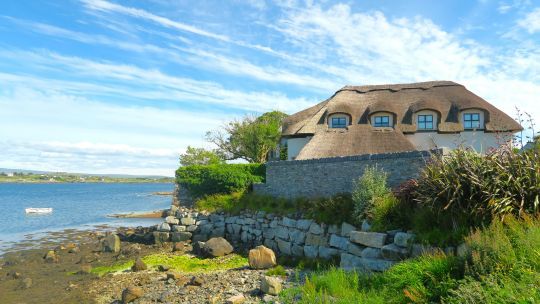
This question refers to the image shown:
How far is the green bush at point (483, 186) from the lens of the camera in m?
9.36

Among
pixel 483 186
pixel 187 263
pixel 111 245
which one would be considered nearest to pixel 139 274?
pixel 187 263

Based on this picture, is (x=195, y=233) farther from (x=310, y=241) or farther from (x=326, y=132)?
(x=326, y=132)

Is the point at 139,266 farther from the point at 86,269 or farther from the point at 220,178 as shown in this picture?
the point at 220,178

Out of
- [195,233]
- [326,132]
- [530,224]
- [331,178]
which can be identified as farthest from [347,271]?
[326,132]

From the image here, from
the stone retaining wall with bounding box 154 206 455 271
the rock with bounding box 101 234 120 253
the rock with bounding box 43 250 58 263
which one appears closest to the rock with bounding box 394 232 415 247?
the stone retaining wall with bounding box 154 206 455 271

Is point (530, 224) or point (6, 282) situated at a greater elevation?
point (530, 224)

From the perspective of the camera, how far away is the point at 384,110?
27500 mm

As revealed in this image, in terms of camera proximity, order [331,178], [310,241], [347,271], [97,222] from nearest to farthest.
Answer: [347,271] < [310,241] < [331,178] < [97,222]

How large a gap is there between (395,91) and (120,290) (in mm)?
24232

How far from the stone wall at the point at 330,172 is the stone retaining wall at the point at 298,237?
6.72ft

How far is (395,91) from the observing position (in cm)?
3052

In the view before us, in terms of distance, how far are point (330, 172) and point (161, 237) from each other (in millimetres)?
10253

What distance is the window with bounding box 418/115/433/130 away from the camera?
2791 cm

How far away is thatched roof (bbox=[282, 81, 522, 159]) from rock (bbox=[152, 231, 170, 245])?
28.6 feet
